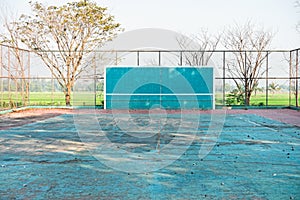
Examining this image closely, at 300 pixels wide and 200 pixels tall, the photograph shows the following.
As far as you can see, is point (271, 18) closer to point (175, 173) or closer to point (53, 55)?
point (53, 55)

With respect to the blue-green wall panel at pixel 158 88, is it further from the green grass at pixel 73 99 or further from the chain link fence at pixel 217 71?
the green grass at pixel 73 99

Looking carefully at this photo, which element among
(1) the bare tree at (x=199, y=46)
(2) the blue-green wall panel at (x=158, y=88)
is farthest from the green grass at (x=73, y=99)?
(1) the bare tree at (x=199, y=46)

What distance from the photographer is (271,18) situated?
20.8 meters

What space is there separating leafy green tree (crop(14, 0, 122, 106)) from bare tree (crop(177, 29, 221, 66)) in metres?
5.36

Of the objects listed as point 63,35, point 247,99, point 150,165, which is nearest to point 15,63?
point 63,35

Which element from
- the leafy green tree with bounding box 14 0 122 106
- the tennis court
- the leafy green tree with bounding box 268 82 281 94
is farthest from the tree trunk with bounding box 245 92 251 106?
the tennis court

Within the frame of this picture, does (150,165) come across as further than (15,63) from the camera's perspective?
No

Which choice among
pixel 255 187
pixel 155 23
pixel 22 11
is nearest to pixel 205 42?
pixel 155 23

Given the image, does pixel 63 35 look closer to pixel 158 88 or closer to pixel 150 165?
pixel 158 88

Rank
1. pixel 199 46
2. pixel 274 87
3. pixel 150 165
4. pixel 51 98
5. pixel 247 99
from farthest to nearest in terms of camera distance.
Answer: pixel 199 46 → pixel 274 87 → pixel 51 98 → pixel 247 99 → pixel 150 165

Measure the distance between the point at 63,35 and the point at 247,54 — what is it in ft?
31.6

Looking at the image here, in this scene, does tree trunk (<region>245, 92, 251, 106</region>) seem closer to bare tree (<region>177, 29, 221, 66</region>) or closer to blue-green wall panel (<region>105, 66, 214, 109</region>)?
blue-green wall panel (<region>105, 66, 214, 109</region>)

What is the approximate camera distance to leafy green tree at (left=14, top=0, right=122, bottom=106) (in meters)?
18.2

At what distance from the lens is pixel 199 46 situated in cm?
2194
